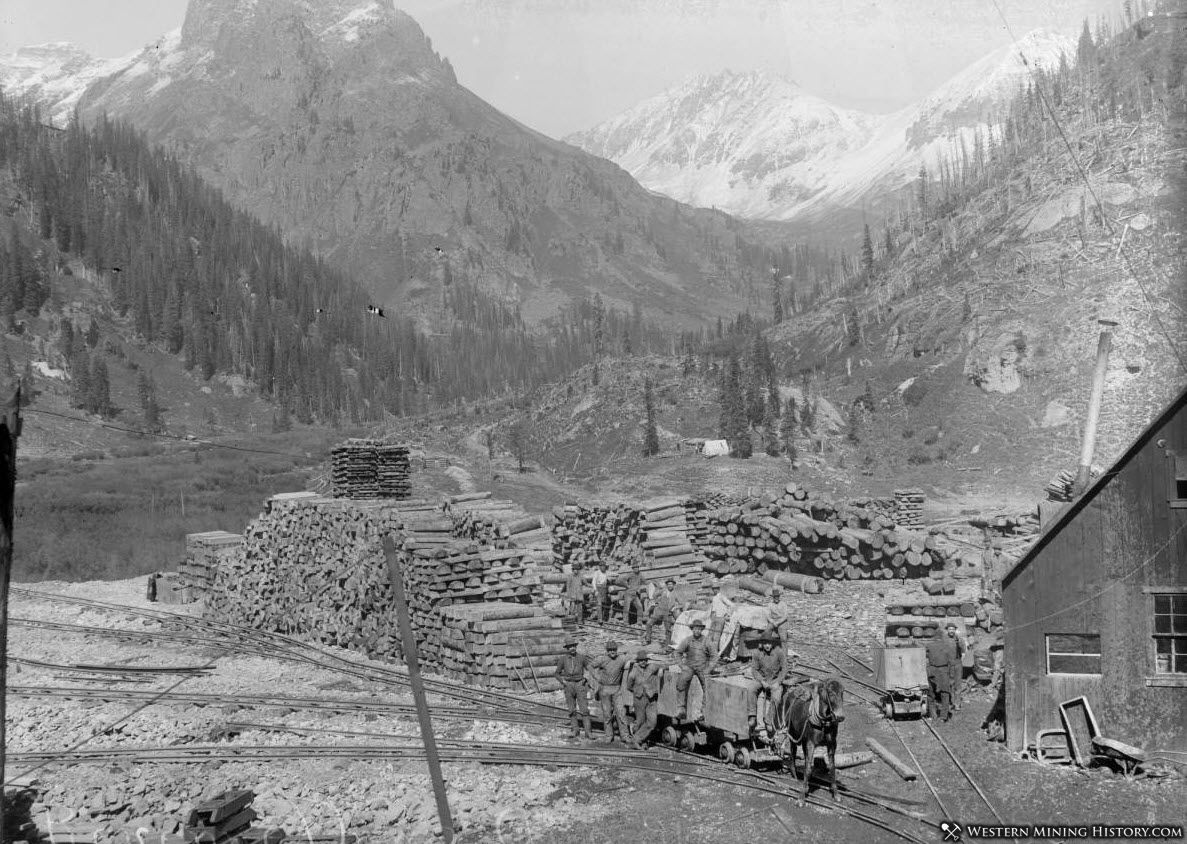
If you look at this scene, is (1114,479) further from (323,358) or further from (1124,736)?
(323,358)

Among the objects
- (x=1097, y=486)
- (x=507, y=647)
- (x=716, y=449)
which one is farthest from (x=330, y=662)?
(x=716, y=449)

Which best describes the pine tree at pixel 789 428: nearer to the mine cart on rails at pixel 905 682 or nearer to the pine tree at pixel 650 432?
the pine tree at pixel 650 432

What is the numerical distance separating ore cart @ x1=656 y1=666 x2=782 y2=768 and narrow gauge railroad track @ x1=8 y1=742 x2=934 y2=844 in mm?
400

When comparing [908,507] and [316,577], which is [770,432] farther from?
[316,577]

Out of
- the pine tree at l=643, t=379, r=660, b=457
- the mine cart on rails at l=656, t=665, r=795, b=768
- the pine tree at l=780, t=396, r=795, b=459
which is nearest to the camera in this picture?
the mine cart on rails at l=656, t=665, r=795, b=768

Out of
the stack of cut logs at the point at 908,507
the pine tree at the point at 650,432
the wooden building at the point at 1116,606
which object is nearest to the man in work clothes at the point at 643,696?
the wooden building at the point at 1116,606

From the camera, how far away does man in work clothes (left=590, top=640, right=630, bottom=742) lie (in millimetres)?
16562

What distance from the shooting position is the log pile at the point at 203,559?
31328 millimetres

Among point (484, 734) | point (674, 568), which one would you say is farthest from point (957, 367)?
point (484, 734)

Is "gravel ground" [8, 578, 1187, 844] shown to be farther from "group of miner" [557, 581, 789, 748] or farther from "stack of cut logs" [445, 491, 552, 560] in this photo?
"stack of cut logs" [445, 491, 552, 560]

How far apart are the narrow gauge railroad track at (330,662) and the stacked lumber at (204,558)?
5.66ft

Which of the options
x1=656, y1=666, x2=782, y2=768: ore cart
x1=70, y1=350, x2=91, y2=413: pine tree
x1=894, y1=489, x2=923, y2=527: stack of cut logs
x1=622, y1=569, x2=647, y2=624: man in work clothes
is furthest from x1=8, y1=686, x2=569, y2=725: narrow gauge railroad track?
x1=70, y1=350, x2=91, y2=413: pine tree

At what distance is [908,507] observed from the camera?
4141 centimetres

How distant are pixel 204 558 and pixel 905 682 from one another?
2265cm
